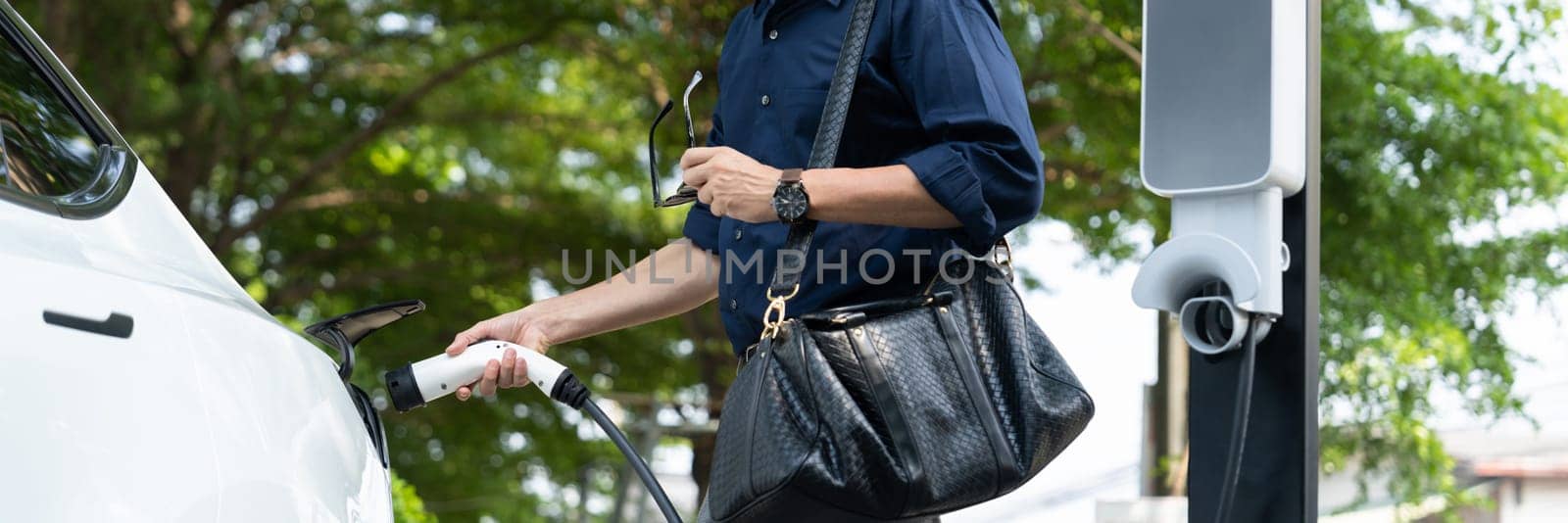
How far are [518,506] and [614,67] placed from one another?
4.21 metres

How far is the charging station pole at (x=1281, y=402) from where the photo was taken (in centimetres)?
163

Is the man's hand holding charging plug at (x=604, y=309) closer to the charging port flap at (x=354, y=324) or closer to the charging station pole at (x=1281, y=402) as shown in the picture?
the charging port flap at (x=354, y=324)

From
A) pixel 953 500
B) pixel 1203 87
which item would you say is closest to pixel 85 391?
pixel 953 500

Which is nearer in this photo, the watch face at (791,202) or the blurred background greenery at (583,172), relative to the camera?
the watch face at (791,202)

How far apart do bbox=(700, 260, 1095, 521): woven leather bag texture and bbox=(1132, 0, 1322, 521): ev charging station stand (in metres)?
0.17

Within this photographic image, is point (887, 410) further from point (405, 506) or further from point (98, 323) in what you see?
point (405, 506)

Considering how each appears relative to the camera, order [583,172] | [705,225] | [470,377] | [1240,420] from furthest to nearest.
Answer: [583,172]
[705,225]
[470,377]
[1240,420]

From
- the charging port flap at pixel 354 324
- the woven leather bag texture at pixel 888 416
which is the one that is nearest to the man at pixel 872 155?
the woven leather bag texture at pixel 888 416

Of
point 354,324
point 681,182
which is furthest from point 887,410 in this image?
point 354,324

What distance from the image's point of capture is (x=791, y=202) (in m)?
1.79

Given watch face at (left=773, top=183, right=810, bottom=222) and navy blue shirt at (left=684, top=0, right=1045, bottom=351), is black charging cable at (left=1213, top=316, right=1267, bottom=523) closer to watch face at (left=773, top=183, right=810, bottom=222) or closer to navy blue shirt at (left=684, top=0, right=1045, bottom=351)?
navy blue shirt at (left=684, top=0, right=1045, bottom=351)

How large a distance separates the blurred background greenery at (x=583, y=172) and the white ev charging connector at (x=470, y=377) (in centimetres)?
515

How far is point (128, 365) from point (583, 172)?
37.9ft

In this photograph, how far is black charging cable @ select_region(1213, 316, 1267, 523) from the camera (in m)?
1.58
